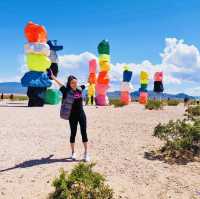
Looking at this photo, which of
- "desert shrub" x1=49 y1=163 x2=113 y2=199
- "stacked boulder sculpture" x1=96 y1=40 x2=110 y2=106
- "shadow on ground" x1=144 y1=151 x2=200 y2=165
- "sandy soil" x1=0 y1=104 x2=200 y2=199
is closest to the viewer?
"desert shrub" x1=49 y1=163 x2=113 y2=199

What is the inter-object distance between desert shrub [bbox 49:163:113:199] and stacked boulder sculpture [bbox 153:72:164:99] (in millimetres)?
33188

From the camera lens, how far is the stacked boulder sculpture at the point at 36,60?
2592 cm

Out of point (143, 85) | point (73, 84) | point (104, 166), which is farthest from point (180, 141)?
point (143, 85)

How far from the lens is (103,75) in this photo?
105ft

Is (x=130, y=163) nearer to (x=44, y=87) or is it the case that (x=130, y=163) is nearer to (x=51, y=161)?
(x=51, y=161)

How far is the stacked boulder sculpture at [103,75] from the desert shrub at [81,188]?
25.8 m

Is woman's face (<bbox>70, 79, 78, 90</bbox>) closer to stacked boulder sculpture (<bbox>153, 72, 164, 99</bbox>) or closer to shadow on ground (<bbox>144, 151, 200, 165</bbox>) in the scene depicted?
shadow on ground (<bbox>144, 151, 200, 165</bbox>)

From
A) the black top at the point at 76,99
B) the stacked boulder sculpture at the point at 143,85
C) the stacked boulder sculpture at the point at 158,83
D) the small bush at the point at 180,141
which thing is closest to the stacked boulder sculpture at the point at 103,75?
the stacked boulder sculpture at the point at 143,85

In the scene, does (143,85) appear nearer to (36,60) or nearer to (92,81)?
(92,81)

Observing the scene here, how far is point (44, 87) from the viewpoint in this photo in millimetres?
27125

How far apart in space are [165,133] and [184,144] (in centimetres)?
Answer: 63

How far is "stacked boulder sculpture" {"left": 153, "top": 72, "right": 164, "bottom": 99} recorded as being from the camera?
3853 cm

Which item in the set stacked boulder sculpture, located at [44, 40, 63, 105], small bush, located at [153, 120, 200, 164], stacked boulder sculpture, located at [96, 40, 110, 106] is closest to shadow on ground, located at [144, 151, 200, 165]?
small bush, located at [153, 120, 200, 164]

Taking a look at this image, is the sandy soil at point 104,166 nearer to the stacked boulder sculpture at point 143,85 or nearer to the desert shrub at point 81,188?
the desert shrub at point 81,188
